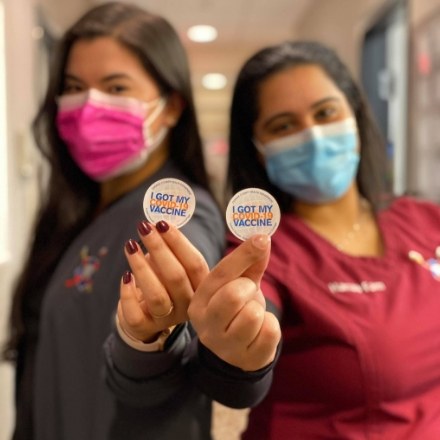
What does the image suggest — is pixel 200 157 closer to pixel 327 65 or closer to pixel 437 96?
pixel 327 65

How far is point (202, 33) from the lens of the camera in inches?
156

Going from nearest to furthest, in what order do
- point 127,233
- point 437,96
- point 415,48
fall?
1. point 127,233
2. point 437,96
3. point 415,48

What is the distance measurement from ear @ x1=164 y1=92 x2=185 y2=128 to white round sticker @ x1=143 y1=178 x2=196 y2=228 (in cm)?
37

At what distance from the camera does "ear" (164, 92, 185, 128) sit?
2.61ft

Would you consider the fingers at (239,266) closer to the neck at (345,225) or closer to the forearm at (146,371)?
the forearm at (146,371)

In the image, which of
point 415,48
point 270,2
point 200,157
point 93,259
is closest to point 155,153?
point 200,157

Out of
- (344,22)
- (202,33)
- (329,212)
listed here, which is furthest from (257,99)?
(202,33)

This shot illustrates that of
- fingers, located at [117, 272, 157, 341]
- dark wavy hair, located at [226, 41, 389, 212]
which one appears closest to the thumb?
fingers, located at [117, 272, 157, 341]

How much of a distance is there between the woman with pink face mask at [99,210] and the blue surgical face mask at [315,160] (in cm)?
10

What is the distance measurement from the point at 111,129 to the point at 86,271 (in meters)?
0.21

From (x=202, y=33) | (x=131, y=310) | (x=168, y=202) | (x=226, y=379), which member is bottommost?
(x=226, y=379)

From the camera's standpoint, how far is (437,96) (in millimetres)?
1860

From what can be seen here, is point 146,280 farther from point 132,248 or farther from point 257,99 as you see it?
point 257,99

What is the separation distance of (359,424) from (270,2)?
312 centimetres
